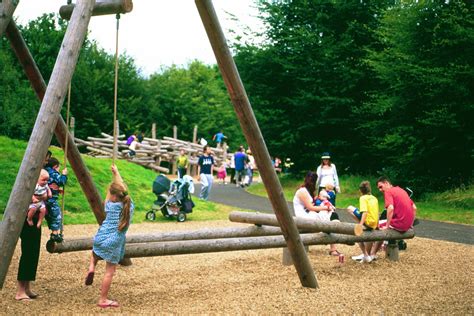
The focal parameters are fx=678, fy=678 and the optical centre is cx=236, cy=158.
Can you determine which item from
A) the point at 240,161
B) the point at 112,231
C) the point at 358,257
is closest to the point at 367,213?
the point at 358,257

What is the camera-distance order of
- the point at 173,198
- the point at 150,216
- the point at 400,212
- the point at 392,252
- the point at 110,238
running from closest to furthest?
the point at 110,238
the point at 400,212
the point at 392,252
the point at 173,198
the point at 150,216

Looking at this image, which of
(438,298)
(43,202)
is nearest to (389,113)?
(438,298)

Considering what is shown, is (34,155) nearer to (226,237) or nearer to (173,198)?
(226,237)

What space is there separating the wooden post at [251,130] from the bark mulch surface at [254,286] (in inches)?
17.3

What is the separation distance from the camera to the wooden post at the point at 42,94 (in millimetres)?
7918

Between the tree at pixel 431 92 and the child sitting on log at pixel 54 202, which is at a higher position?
the tree at pixel 431 92

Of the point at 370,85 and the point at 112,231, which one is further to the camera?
the point at 370,85

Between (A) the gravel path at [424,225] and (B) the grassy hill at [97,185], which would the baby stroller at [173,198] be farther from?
(A) the gravel path at [424,225]

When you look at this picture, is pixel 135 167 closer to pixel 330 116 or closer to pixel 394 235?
pixel 330 116

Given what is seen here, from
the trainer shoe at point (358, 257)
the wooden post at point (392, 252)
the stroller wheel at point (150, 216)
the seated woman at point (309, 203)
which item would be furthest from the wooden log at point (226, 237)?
the stroller wheel at point (150, 216)

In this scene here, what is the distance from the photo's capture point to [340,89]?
27.5 m

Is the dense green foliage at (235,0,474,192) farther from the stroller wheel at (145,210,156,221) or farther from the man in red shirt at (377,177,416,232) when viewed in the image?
the man in red shirt at (377,177,416,232)

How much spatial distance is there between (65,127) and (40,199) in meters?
1.20

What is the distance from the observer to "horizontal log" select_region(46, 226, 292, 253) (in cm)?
762
